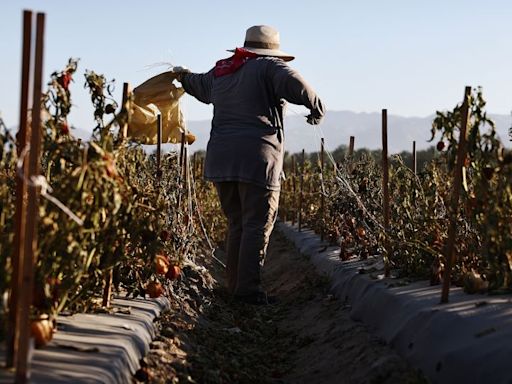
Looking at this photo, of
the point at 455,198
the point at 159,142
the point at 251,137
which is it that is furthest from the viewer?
the point at 251,137

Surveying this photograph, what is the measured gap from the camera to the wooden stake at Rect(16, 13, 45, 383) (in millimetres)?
2572

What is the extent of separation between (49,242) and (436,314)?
170 centimetres

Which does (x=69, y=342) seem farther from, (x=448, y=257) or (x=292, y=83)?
(x=292, y=83)

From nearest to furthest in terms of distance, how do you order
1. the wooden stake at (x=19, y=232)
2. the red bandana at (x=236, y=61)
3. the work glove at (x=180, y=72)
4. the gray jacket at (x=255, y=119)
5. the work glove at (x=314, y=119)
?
the wooden stake at (x=19, y=232)
the gray jacket at (x=255, y=119)
the work glove at (x=314, y=119)
the red bandana at (x=236, y=61)
the work glove at (x=180, y=72)

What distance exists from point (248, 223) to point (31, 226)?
334cm

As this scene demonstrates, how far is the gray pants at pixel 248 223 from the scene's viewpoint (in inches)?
230

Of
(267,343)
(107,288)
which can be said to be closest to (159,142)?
(267,343)

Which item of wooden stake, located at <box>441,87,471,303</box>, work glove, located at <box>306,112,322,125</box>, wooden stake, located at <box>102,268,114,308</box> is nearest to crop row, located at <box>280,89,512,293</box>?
wooden stake, located at <box>441,87,471,303</box>

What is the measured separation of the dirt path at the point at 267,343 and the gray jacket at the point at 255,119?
89cm

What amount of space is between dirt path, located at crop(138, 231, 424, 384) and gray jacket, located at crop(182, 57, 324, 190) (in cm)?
89

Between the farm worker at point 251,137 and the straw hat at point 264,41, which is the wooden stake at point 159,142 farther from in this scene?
the straw hat at point 264,41

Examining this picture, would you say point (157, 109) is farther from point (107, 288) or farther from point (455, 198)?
point (455, 198)

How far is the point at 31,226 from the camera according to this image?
8.61 ft

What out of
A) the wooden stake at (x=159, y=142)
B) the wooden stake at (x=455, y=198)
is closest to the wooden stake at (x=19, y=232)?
the wooden stake at (x=455, y=198)
